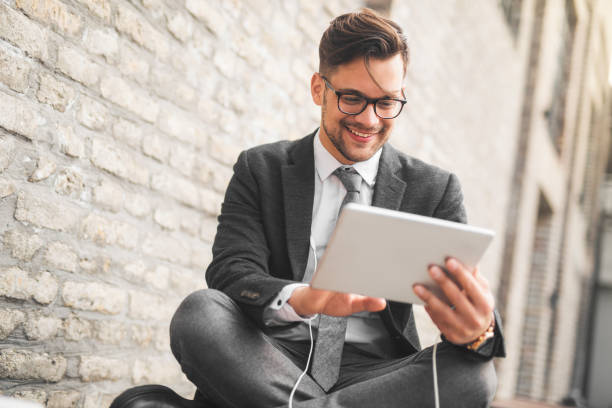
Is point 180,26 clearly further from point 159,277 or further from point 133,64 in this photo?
point 159,277

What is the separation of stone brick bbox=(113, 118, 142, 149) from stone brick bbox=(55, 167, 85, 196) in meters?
0.29

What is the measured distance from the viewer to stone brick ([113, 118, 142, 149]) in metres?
2.75

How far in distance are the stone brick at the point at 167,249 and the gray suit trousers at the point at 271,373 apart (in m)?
1.33

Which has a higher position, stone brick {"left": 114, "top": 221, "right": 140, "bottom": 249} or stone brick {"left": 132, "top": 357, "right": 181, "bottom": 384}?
stone brick {"left": 114, "top": 221, "right": 140, "bottom": 249}

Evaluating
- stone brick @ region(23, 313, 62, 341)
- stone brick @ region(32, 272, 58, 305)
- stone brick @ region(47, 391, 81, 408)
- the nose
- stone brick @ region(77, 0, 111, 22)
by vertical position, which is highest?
stone brick @ region(77, 0, 111, 22)

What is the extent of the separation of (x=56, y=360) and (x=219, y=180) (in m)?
1.35

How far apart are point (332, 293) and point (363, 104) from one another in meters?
0.68

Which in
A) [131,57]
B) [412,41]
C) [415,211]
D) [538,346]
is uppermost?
[412,41]

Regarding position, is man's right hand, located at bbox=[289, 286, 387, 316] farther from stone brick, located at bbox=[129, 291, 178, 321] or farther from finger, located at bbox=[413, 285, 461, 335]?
stone brick, located at bbox=[129, 291, 178, 321]

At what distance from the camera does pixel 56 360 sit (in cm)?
244

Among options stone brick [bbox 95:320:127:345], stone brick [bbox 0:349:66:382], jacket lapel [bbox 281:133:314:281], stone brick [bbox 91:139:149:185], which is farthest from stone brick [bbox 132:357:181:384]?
jacket lapel [bbox 281:133:314:281]

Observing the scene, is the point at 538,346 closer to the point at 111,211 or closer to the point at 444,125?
the point at 444,125

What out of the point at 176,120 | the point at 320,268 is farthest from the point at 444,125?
the point at 320,268

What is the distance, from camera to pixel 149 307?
9.80ft
